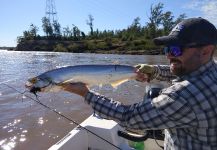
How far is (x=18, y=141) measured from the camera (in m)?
8.69

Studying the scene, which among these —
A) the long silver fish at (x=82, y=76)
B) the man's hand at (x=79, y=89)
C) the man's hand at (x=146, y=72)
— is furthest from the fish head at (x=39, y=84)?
the man's hand at (x=146, y=72)

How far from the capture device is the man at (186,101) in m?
2.04

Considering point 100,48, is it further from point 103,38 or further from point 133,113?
point 133,113

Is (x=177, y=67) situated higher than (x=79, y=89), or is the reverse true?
(x=177, y=67)

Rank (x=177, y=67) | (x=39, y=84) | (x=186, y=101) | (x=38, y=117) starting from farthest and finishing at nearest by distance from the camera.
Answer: (x=38, y=117), (x=39, y=84), (x=177, y=67), (x=186, y=101)

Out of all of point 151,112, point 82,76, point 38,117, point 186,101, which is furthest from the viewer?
point 38,117

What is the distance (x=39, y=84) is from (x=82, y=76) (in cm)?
43

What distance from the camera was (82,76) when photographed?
10.8 ft

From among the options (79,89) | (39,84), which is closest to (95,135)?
(39,84)

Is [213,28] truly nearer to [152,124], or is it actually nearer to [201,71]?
[201,71]

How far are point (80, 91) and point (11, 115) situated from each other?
940 centimetres

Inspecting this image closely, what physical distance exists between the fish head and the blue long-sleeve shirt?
39.4 inches

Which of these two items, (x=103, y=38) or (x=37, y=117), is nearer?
(x=37, y=117)

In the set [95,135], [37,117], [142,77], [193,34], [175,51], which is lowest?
[37,117]
